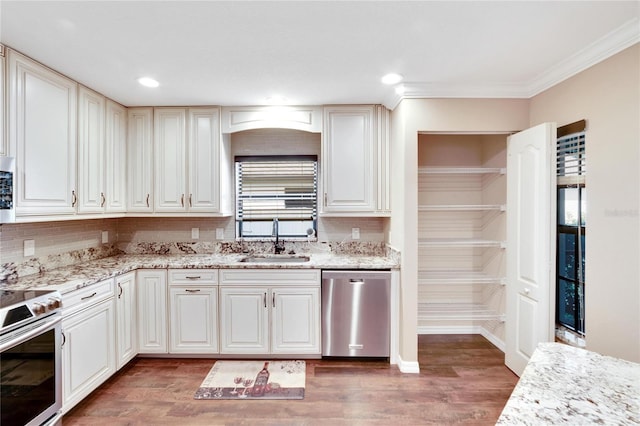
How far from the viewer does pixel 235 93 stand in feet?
9.43

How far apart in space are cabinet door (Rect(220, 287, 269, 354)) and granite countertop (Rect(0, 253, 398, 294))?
0.84 ft

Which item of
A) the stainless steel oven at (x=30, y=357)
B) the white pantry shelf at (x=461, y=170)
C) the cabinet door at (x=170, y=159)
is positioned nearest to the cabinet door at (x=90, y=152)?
the cabinet door at (x=170, y=159)

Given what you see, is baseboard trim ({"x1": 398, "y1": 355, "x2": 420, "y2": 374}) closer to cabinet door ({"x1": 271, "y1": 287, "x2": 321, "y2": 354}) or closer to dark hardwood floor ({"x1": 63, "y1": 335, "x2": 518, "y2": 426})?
dark hardwood floor ({"x1": 63, "y1": 335, "x2": 518, "y2": 426})

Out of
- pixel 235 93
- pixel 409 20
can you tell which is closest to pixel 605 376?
pixel 409 20

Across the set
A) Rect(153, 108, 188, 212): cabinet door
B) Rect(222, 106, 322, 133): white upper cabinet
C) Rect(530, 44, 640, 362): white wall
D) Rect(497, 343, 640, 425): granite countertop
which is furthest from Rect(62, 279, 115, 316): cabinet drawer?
Rect(530, 44, 640, 362): white wall

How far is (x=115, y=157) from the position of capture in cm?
307

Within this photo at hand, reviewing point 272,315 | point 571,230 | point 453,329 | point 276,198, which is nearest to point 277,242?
point 276,198

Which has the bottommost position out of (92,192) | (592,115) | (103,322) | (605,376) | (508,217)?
(103,322)

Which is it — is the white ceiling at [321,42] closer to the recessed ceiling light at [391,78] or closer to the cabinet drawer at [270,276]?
the recessed ceiling light at [391,78]

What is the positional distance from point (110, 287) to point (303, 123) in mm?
2243

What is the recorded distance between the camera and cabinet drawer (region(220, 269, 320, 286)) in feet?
9.51

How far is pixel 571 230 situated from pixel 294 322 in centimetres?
238

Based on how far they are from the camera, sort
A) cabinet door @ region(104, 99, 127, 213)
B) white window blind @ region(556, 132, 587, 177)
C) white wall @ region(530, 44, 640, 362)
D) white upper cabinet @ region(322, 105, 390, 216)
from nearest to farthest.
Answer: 1. white wall @ region(530, 44, 640, 362)
2. white window blind @ region(556, 132, 587, 177)
3. cabinet door @ region(104, 99, 127, 213)
4. white upper cabinet @ region(322, 105, 390, 216)

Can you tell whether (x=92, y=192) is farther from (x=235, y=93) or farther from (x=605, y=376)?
(x=605, y=376)
